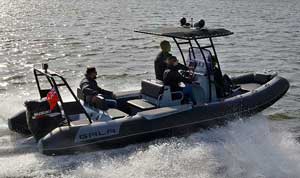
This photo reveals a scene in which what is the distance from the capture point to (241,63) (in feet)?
58.3

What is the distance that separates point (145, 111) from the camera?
926cm

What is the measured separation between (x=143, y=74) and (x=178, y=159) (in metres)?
7.21

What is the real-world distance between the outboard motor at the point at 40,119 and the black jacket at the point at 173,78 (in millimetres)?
2249

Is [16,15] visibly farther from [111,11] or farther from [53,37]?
[53,37]

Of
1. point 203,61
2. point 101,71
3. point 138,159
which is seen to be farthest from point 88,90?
point 101,71

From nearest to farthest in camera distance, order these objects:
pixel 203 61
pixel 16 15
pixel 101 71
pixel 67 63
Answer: pixel 203 61 < pixel 101 71 < pixel 67 63 < pixel 16 15

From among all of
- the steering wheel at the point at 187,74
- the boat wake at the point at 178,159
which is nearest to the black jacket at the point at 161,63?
the steering wheel at the point at 187,74

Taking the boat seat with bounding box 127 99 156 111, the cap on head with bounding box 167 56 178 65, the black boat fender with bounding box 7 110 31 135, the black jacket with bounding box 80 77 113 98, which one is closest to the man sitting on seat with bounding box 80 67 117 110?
the black jacket with bounding box 80 77 113 98

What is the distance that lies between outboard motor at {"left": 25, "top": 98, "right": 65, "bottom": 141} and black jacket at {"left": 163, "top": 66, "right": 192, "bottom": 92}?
2.25 metres

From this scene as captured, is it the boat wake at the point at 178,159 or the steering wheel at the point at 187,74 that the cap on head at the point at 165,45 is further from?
the boat wake at the point at 178,159

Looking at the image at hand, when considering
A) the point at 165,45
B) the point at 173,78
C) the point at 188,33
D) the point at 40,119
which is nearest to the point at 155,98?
the point at 173,78

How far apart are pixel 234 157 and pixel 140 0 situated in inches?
1705

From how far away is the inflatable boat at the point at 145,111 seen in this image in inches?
336

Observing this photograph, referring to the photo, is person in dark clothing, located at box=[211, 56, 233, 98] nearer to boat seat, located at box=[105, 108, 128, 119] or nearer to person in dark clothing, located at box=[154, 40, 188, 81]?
person in dark clothing, located at box=[154, 40, 188, 81]
